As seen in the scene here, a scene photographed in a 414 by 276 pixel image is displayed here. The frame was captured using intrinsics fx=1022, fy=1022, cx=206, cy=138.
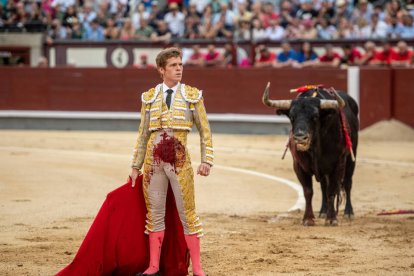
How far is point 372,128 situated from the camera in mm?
15570

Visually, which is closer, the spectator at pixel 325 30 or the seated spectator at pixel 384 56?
the seated spectator at pixel 384 56

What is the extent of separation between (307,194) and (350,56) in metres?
8.47

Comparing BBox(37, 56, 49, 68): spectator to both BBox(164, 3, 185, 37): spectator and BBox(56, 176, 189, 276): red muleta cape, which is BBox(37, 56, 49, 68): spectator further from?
BBox(56, 176, 189, 276): red muleta cape

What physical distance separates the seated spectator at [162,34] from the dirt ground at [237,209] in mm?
2867

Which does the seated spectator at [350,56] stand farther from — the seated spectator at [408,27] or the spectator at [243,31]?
the spectator at [243,31]

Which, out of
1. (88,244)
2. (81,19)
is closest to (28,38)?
(81,19)

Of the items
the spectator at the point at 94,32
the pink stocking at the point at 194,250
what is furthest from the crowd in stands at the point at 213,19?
the pink stocking at the point at 194,250

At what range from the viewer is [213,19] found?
57.0 ft

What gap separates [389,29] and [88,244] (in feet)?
36.2

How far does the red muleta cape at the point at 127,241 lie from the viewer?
5.29 m

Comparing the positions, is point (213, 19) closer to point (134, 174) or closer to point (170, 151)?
point (134, 174)

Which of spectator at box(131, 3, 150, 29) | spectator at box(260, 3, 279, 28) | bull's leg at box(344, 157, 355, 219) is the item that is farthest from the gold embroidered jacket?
spectator at box(131, 3, 150, 29)

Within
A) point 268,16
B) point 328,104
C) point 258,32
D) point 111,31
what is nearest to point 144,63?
point 111,31

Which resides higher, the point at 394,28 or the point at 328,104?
the point at 394,28
